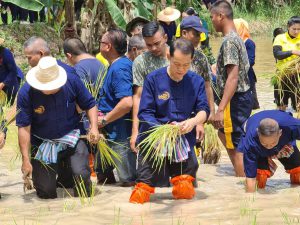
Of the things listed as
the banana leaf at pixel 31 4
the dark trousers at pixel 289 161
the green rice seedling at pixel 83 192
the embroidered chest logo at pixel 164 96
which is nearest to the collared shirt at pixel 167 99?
the embroidered chest logo at pixel 164 96

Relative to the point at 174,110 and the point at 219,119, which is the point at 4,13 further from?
the point at 174,110

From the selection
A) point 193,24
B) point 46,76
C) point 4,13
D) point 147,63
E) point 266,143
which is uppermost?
point 4,13

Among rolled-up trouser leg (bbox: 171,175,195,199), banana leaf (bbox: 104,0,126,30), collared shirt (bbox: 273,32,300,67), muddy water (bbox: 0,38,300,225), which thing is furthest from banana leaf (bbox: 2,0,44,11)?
rolled-up trouser leg (bbox: 171,175,195,199)

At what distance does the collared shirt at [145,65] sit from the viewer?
266 inches

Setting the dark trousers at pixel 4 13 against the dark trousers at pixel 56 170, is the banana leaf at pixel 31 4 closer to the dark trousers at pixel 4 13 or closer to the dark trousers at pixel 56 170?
the dark trousers at pixel 4 13

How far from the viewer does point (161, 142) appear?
6.04 metres

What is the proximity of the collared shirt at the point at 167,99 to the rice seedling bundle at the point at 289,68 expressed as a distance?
285cm

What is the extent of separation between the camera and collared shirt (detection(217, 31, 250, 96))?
711 centimetres

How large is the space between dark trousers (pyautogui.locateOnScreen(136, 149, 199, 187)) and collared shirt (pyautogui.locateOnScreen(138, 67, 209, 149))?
0.30 meters

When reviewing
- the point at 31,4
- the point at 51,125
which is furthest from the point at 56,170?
the point at 31,4

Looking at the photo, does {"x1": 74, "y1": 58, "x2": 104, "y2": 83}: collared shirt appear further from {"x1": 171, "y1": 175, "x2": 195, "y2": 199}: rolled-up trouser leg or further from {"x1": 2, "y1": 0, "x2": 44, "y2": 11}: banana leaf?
{"x1": 2, "y1": 0, "x2": 44, "y2": 11}: banana leaf

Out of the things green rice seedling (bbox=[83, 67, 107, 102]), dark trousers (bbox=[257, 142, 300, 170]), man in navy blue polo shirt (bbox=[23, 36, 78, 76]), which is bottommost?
dark trousers (bbox=[257, 142, 300, 170])

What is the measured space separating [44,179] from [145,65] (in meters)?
1.32

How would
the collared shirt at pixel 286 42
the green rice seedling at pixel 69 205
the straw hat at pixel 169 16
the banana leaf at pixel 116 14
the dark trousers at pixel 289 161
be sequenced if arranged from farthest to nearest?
the banana leaf at pixel 116 14
the collared shirt at pixel 286 42
the straw hat at pixel 169 16
the dark trousers at pixel 289 161
the green rice seedling at pixel 69 205
